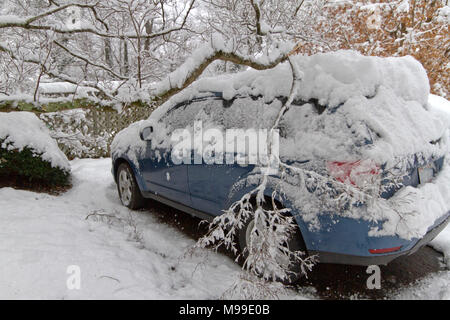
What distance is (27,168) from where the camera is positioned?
5.09 metres

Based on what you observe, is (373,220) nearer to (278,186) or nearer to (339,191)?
(339,191)

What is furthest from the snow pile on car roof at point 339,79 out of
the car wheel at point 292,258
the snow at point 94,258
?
the snow at point 94,258

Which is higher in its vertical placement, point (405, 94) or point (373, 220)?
point (405, 94)

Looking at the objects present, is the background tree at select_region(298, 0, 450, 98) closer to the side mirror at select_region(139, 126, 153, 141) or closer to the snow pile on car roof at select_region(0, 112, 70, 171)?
the side mirror at select_region(139, 126, 153, 141)

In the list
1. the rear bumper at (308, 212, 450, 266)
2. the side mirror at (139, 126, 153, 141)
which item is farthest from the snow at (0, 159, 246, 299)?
the side mirror at (139, 126, 153, 141)

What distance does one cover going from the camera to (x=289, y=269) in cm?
269

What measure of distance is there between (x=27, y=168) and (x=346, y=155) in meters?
5.00

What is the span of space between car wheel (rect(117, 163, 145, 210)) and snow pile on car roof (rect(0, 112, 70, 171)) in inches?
50.7

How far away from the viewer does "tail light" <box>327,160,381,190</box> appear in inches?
84.9

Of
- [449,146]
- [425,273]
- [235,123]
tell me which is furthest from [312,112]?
[425,273]
